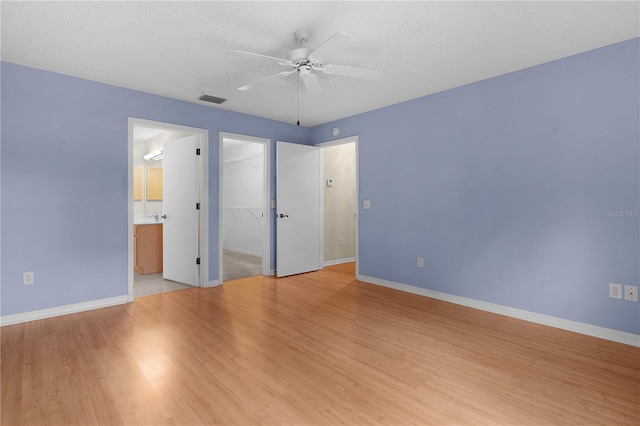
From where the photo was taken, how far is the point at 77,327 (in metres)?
3.02

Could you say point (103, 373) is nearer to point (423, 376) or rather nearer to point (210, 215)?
point (423, 376)

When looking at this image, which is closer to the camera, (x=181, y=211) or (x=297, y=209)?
(x=181, y=211)

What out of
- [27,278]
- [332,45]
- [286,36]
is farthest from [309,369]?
[27,278]

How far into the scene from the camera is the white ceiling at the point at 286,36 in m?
2.24

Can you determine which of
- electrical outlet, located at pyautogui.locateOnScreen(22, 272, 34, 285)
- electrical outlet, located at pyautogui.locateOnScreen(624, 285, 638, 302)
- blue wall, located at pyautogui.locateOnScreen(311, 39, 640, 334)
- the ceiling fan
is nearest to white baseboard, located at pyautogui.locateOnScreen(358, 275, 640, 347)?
blue wall, located at pyautogui.locateOnScreen(311, 39, 640, 334)

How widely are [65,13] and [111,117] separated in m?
1.50

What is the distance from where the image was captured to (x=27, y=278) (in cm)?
317

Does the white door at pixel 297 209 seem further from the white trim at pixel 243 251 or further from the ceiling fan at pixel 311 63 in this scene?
the ceiling fan at pixel 311 63

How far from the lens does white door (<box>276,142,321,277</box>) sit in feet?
16.8

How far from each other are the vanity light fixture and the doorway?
11.6ft

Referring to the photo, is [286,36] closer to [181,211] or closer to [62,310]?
[181,211]

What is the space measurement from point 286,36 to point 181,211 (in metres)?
3.09

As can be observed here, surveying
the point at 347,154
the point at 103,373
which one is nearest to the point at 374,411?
the point at 103,373

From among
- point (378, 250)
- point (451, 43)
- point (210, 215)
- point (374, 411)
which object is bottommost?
point (374, 411)
